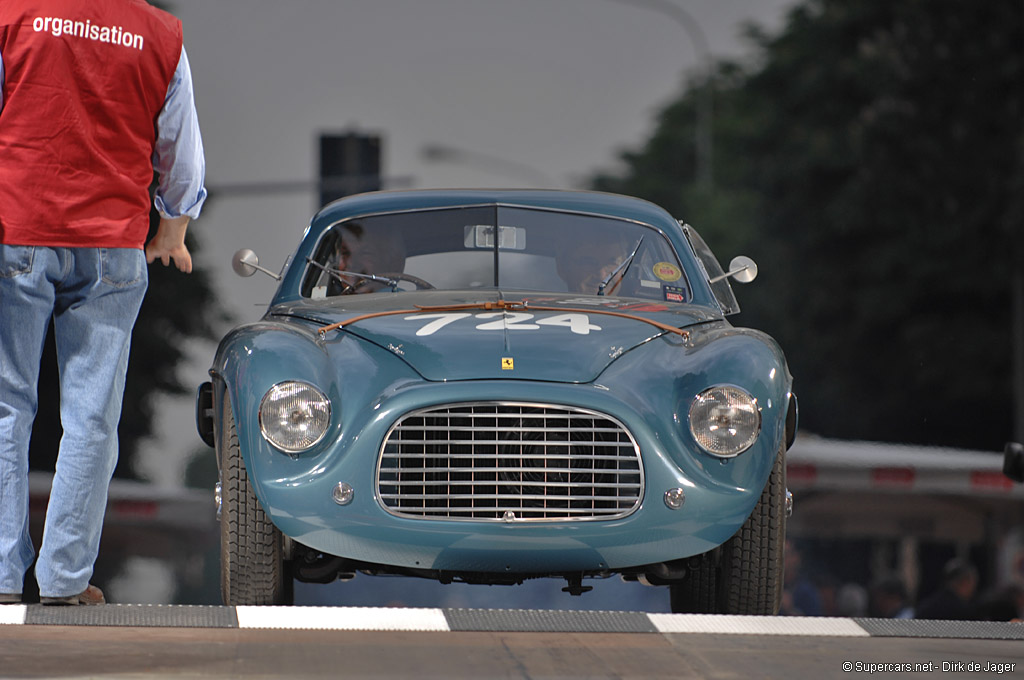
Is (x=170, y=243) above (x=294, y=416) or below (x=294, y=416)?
above

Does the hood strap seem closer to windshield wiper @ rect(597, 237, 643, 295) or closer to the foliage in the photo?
windshield wiper @ rect(597, 237, 643, 295)

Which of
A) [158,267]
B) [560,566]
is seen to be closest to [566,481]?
[560,566]

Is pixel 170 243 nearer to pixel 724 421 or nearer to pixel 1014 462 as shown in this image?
pixel 724 421

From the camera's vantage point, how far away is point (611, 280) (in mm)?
6816

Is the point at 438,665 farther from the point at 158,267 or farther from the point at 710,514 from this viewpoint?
the point at 158,267

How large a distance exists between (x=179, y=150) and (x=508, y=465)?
4.86 feet

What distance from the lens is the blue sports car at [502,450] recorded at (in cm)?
533

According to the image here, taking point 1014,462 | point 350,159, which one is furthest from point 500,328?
point 350,159

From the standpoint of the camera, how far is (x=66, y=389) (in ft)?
17.3

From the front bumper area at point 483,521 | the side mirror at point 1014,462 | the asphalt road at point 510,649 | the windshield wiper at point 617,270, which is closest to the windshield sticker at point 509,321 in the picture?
the front bumper area at point 483,521

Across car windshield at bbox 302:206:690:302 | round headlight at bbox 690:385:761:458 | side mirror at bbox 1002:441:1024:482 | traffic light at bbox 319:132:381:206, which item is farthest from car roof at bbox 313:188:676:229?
traffic light at bbox 319:132:381:206

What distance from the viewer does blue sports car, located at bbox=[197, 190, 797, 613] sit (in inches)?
210

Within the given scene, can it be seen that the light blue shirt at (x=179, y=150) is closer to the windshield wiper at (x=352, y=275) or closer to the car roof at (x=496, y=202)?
the windshield wiper at (x=352, y=275)

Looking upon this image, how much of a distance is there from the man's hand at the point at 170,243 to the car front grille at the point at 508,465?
100cm
